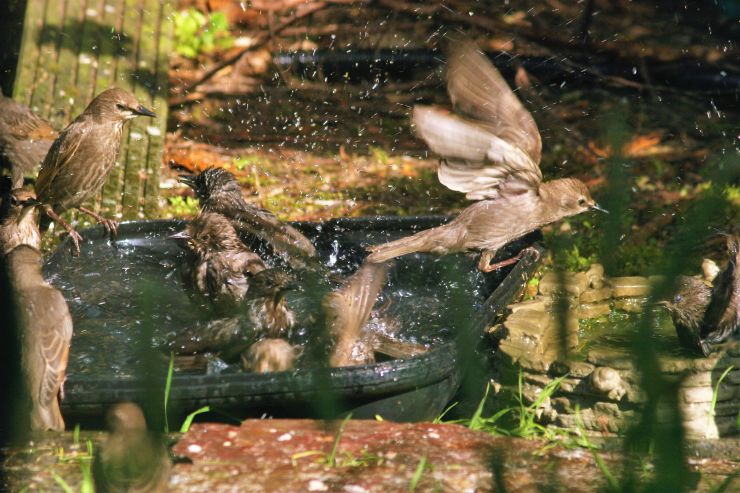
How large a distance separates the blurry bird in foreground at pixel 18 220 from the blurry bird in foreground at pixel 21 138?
1221mm

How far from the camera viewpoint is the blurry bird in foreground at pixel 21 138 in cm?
784

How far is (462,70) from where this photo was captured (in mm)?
6109

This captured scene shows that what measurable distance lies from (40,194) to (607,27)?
23.0 ft

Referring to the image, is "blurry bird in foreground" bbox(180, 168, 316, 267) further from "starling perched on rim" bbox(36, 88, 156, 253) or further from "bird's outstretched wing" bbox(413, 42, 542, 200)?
"bird's outstretched wing" bbox(413, 42, 542, 200)

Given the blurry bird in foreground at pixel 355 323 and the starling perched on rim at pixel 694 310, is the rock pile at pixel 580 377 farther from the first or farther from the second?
the blurry bird in foreground at pixel 355 323

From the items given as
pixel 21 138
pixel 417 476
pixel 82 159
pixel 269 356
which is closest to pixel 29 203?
pixel 82 159

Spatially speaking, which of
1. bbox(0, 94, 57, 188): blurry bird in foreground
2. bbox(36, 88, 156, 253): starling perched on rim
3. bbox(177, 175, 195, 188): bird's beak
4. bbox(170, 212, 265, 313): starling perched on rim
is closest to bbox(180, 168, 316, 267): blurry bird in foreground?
bbox(177, 175, 195, 188): bird's beak

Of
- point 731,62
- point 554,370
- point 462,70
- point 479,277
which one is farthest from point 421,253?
point 731,62

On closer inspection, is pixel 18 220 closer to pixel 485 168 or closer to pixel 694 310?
pixel 485 168

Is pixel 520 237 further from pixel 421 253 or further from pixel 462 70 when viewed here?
pixel 462 70

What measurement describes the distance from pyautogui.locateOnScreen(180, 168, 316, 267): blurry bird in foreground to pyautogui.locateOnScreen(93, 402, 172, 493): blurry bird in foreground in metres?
4.05

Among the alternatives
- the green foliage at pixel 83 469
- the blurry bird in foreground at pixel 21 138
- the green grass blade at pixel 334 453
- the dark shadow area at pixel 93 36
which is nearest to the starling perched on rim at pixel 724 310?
the green grass blade at pixel 334 453

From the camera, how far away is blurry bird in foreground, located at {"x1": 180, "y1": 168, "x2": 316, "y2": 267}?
20.3 feet

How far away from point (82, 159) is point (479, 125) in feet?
9.57
